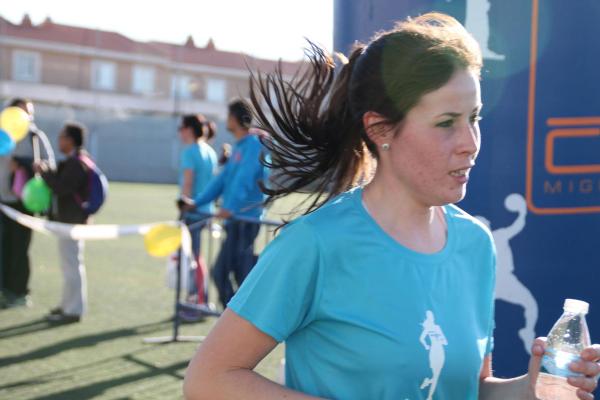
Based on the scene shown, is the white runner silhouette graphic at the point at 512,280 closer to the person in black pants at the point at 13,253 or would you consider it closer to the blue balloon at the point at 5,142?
the blue balloon at the point at 5,142

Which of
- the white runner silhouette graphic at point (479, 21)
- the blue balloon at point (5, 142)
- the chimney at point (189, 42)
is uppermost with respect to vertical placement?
the chimney at point (189, 42)

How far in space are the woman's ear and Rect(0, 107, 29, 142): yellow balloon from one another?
21.1 ft

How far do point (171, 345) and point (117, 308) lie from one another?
5.25ft

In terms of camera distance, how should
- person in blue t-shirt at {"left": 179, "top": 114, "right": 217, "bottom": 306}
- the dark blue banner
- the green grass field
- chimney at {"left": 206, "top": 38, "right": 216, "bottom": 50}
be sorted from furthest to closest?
Answer: 1. chimney at {"left": 206, "top": 38, "right": 216, "bottom": 50}
2. person in blue t-shirt at {"left": 179, "top": 114, "right": 217, "bottom": 306}
3. the green grass field
4. the dark blue banner

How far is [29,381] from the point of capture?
5820mm

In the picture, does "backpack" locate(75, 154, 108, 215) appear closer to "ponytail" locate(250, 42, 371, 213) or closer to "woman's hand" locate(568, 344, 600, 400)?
"ponytail" locate(250, 42, 371, 213)

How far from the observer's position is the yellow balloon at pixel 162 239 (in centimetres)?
723

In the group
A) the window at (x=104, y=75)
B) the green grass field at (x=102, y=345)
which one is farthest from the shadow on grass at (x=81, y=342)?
the window at (x=104, y=75)

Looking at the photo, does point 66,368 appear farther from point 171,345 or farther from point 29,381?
point 171,345

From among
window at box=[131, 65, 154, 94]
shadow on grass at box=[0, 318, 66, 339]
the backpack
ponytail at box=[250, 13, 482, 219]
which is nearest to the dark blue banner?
ponytail at box=[250, 13, 482, 219]

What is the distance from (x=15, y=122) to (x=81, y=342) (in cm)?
224

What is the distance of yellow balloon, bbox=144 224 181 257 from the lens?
7.23 meters

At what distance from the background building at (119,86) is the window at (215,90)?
70mm

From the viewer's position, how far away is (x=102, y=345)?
6914 millimetres
